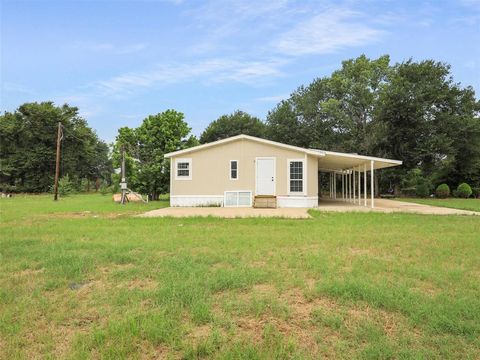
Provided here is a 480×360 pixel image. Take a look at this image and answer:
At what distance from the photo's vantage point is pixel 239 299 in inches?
154

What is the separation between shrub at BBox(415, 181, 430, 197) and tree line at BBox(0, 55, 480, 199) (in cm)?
11

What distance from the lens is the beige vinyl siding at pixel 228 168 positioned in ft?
55.1

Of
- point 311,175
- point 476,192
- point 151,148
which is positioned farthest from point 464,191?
point 151,148

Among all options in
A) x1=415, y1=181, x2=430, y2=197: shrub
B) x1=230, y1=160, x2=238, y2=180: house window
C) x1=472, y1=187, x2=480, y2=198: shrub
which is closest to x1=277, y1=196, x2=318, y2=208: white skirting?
x1=230, y1=160, x2=238, y2=180: house window

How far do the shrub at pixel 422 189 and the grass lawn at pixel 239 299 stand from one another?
76.4 ft

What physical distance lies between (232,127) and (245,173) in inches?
1068

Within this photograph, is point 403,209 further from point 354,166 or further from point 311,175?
point 354,166

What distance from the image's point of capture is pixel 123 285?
174 inches

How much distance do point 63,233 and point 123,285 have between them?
457cm

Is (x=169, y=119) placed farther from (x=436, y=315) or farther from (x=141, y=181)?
(x=436, y=315)

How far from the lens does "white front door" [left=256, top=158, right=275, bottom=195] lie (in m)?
16.8

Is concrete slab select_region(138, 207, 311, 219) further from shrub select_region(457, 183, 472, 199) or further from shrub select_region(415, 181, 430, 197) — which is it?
shrub select_region(457, 183, 472, 199)

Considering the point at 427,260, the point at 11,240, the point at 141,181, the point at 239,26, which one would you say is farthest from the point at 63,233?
the point at 141,181

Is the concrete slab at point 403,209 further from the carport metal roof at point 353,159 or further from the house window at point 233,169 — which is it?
the house window at point 233,169
